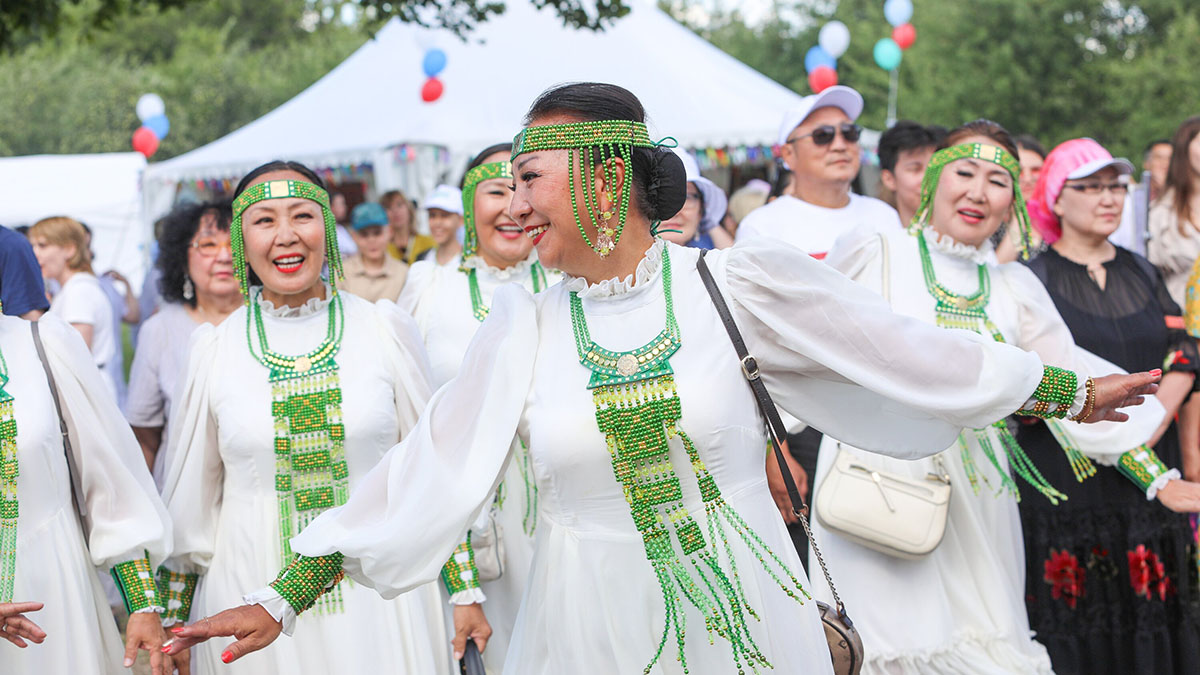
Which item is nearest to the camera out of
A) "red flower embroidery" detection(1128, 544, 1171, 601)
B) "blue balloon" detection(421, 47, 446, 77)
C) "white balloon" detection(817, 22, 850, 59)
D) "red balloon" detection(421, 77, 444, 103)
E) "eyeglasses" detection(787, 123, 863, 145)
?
"red flower embroidery" detection(1128, 544, 1171, 601)

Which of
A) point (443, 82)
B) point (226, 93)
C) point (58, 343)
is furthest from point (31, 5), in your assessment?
point (226, 93)

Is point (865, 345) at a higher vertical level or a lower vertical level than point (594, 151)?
lower

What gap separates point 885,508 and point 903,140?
309cm

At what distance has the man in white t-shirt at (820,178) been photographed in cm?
609

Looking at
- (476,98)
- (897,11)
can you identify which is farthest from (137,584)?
(897,11)

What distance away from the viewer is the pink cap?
5648 mm

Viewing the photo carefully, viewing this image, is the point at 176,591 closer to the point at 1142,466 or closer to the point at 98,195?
the point at 1142,466

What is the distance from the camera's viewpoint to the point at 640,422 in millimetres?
2955

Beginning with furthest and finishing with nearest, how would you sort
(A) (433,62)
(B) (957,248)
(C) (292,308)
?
(A) (433,62), (B) (957,248), (C) (292,308)

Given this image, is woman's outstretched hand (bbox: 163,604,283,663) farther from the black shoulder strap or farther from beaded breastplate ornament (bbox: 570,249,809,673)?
the black shoulder strap

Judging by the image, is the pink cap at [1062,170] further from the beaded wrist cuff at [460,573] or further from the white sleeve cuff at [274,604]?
the white sleeve cuff at [274,604]

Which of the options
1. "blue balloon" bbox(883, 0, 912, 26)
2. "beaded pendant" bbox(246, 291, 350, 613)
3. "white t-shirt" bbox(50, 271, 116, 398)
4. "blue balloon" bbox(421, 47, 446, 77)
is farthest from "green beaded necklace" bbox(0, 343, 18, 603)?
"blue balloon" bbox(883, 0, 912, 26)

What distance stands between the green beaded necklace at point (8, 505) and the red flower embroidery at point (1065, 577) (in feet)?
13.6

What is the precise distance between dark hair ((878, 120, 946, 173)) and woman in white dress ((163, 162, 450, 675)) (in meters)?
3.71
